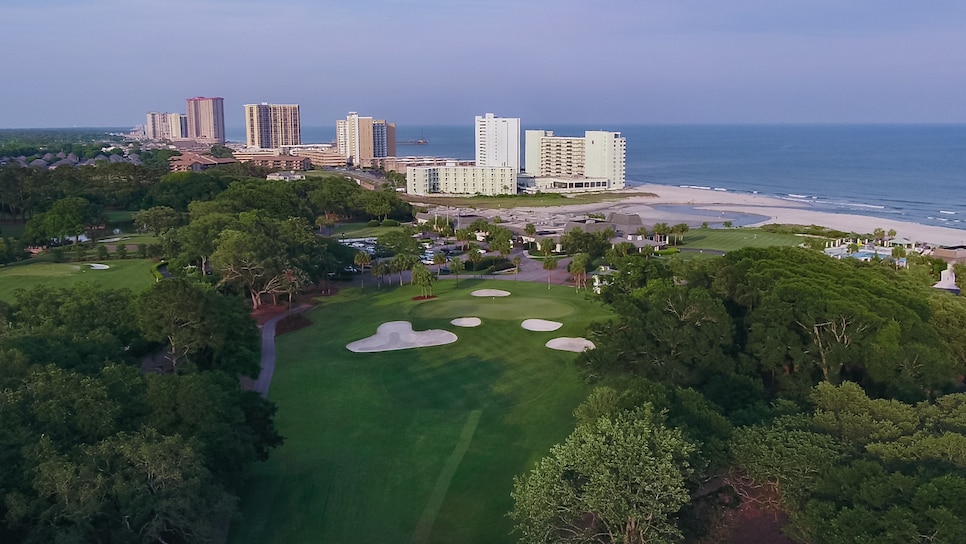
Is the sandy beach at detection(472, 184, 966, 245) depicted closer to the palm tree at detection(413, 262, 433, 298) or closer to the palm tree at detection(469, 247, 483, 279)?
the palm tree at detection(469, 247, 483, 279)

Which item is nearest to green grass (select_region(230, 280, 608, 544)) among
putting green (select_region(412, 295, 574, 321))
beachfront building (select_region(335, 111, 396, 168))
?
putting green (select_region(412, 295, 574, 321))

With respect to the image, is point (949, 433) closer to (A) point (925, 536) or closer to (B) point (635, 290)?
(A) point (925, 536)

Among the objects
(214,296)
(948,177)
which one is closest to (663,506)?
(214,296)

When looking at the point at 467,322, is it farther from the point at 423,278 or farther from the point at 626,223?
the point at 626,223

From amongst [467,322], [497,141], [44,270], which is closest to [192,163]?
[497,141]

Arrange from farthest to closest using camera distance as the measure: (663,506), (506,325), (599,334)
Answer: (506,325) → (599,334) → (663,506)

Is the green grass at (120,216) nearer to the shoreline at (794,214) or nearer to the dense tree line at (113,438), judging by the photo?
the dense tree line at (113,438)

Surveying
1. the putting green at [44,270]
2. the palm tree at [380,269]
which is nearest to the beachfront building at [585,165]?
the palm tree at [380,269]
